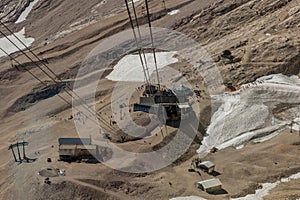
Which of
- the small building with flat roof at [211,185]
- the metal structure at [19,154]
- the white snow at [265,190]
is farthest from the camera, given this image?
the metal structure at [19,154]

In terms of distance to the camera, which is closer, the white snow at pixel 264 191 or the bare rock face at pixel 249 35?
the white snow at pixel 264 191

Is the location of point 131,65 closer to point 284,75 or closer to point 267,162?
point 284,75

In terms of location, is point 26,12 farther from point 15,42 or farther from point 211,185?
point 211,185

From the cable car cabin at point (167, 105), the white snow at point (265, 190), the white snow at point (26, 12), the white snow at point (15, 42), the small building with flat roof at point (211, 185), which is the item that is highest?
the white snow at point (26, 12)

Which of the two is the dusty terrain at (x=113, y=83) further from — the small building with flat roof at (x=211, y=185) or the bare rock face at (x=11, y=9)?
the small building with flat roof at (x=211, y=185)

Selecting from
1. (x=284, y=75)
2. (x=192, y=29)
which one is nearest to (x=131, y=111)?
(x=284, y=75)

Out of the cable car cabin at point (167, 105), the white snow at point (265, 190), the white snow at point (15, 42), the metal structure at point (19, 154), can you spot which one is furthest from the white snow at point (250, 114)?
the white snow at point (15, 42)

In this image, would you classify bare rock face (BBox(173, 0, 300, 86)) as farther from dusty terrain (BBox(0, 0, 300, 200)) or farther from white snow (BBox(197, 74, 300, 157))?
white snow (BBox(197, 74, 300, 157))
